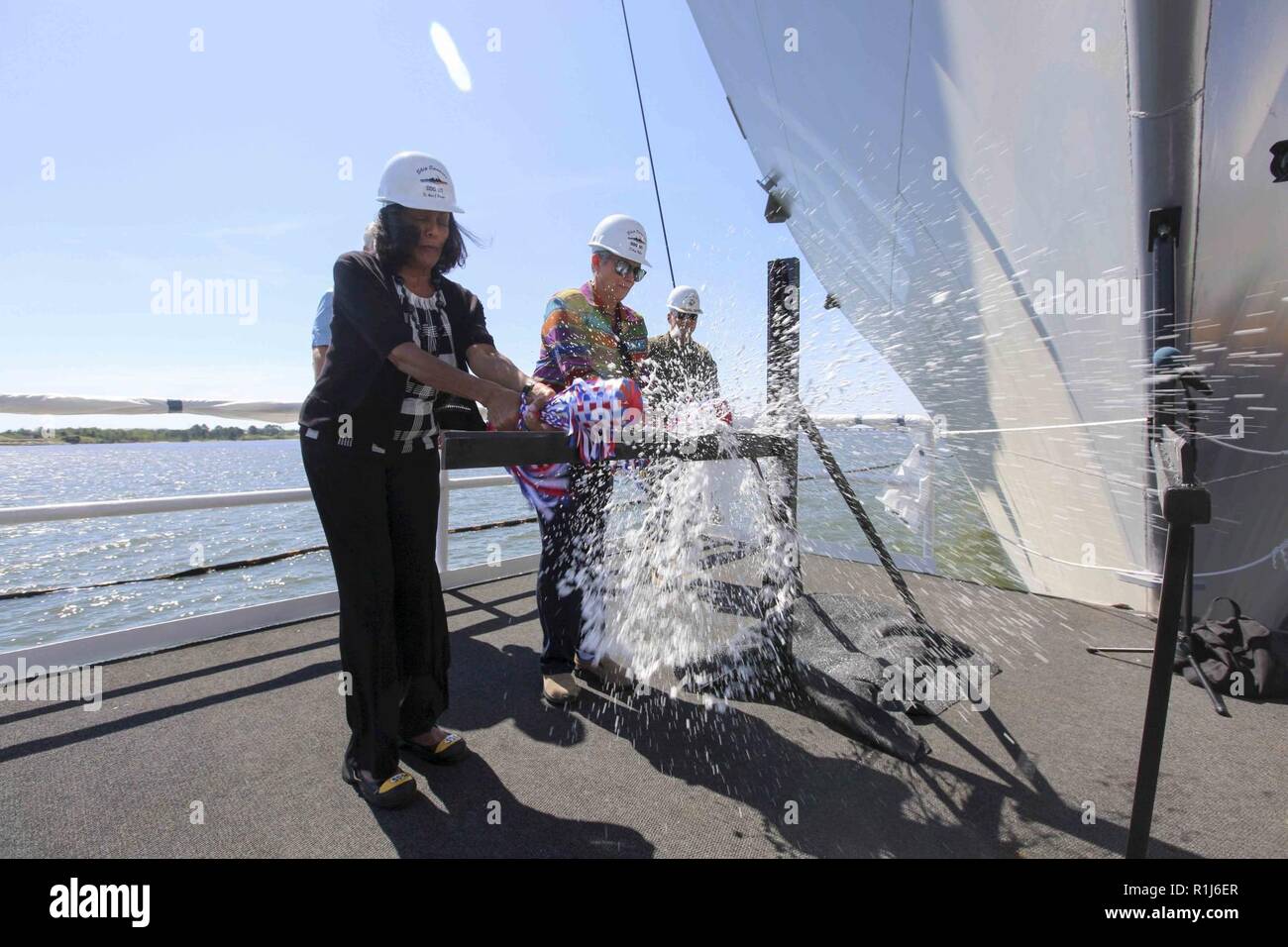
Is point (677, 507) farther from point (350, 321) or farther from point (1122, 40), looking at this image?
point (1122, 40)

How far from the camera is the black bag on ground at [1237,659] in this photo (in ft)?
8.38

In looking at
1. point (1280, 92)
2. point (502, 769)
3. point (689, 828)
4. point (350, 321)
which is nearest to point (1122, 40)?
point (1280, 92)

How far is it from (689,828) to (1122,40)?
406cm

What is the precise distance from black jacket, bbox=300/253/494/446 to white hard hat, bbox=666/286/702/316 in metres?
2.29

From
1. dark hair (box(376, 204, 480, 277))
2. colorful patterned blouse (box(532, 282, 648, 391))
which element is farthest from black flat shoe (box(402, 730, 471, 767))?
dark hair (box(376, 204, 480, 277))

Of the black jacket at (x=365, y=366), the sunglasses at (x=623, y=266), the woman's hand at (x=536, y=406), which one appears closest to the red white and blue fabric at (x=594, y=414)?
the woman's hand at (x=536, y=406)

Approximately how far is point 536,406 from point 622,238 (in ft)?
→ 3.27

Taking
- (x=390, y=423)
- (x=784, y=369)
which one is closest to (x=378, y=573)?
(x=390, y=423)

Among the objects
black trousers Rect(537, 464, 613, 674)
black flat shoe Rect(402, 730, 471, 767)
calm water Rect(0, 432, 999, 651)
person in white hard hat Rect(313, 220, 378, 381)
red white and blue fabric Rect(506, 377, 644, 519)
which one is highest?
person in white hard hat Rect(313, 220, 378, 381)

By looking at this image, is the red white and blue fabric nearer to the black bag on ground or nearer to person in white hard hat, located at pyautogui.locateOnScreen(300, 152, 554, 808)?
person in white hard hat, located at pyautogui.locateOnScreen(300, 152, 554, 808)

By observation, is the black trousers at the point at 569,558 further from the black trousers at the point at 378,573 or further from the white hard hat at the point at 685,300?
the white hard hat at the point at 685,300

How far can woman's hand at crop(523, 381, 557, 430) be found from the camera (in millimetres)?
1810

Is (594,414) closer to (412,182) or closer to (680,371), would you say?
(412,182)

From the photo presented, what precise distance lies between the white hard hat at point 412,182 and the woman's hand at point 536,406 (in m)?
0.55
